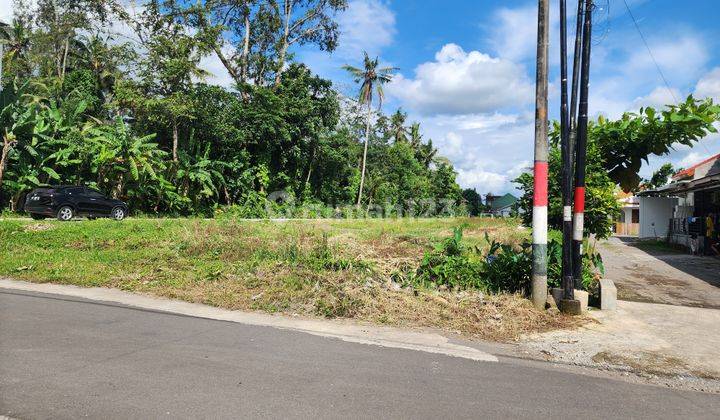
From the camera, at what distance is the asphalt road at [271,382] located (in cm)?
395

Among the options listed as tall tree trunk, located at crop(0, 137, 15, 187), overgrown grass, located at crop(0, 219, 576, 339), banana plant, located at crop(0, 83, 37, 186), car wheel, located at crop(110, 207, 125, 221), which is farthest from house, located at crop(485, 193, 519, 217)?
overgrown grass, located at crop(0, 219, 576, 339)

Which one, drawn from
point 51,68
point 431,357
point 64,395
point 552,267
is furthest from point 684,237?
point 51,68

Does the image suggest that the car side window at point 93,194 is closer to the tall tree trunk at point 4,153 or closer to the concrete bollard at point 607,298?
the tall tree trunk at point 4,153

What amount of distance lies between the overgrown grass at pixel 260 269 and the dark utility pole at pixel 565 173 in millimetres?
766

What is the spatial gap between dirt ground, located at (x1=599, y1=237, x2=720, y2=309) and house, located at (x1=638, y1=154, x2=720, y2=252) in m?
1.82

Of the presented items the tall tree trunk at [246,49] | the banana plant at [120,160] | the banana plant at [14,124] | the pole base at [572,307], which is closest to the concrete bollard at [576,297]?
the pole base at [572,307]

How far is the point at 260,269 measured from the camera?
9.71 metres

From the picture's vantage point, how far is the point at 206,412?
12.6 feet

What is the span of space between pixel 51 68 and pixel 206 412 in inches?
1510

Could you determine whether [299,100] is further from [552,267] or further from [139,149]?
[552,267]

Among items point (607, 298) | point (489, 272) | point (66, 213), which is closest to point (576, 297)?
point (607, 298)

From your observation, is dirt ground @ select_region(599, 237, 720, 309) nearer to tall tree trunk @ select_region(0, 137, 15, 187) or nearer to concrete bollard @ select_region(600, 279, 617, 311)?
concrete bollard @ select_region(600, 279, 617, 311)

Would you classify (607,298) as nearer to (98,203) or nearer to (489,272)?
(489,272)

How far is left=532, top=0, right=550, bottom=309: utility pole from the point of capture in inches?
311
